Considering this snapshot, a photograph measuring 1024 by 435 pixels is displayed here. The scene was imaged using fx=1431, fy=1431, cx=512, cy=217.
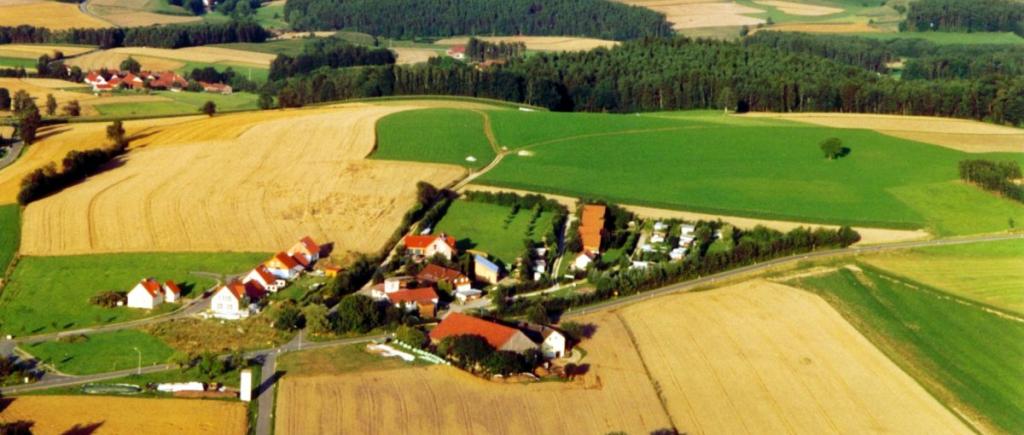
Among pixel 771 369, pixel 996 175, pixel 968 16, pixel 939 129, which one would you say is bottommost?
pixel 771 369

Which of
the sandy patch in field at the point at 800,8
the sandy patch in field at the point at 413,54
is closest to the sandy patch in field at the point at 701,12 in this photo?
the sandy patch in field at the point at 800,8

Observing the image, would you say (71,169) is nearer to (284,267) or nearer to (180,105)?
(284,267)

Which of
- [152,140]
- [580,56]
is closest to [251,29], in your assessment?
[580,56]

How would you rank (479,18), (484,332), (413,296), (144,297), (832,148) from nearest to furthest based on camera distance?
(484,332) → (144,297) → (413,296) → (832,148) → (479,18)

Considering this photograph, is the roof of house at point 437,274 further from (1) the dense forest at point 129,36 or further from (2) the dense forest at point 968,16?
(2) the dense forest at point 968,16

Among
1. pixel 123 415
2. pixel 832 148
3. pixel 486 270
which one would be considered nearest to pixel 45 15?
pixel 832 148

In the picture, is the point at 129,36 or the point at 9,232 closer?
the point at 9,232

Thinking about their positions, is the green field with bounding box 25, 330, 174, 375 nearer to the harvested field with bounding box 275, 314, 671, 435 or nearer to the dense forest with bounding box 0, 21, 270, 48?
the harvested field with bounding box 275, 314, 671, 435
